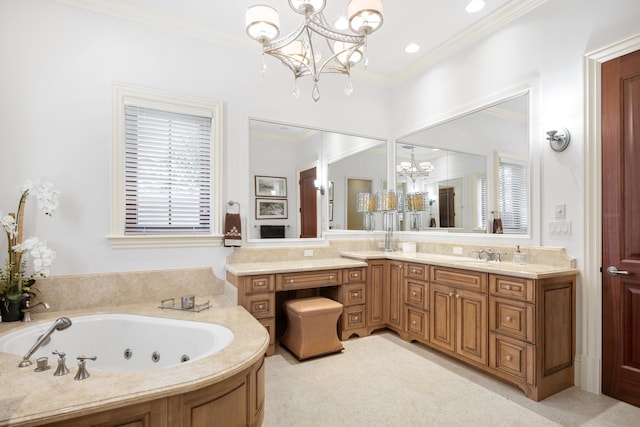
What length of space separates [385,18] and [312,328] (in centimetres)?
309

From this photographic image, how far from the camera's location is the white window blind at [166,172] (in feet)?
9.71

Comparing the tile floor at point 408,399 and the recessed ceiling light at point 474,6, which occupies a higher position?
the recessed ceiling light at point 474,6

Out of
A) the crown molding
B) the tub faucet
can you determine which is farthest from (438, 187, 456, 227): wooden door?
the tub faucet

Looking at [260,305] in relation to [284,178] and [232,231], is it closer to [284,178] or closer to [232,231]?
[232,231]

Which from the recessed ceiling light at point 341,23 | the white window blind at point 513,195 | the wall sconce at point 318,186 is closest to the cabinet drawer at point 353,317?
the wall sconce at point 318,186

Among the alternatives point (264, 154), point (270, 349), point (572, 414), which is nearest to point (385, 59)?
point (264, 154)

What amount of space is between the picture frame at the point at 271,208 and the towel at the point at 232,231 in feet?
1.01

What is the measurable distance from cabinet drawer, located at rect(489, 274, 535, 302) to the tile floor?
2.36 ft

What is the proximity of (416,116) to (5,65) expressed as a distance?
406 centimetres

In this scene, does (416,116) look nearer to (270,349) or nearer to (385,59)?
(385,59)

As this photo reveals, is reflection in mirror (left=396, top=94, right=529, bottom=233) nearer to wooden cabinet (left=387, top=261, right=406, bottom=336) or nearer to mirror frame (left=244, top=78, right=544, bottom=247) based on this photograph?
mirror frame (left=244, top=78, right=544, bottom=247)

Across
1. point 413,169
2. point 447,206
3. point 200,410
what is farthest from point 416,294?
point 200,410

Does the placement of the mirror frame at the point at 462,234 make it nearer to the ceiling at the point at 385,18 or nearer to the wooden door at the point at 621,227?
the wooden door at the point at 621,227

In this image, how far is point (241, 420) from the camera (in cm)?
162
